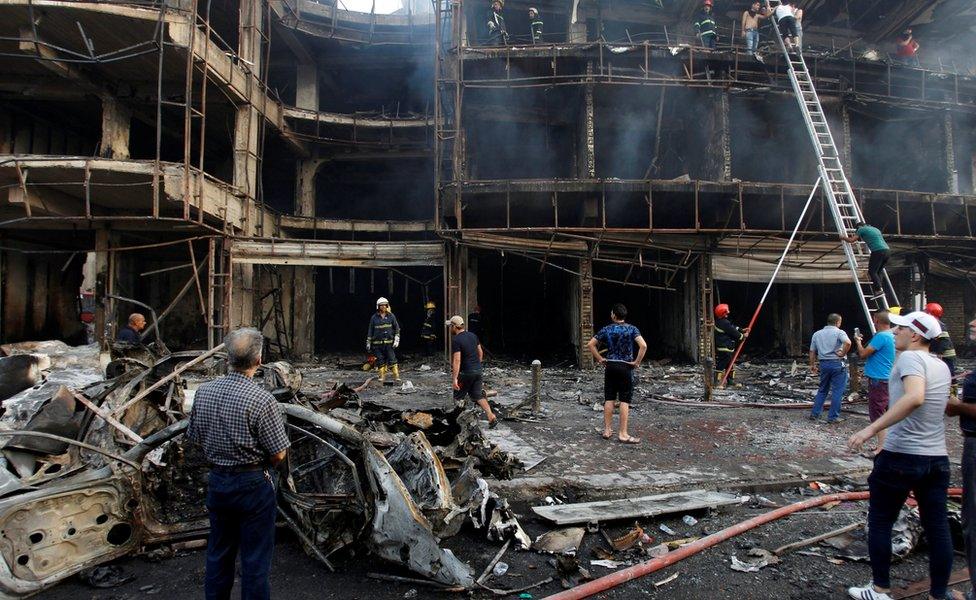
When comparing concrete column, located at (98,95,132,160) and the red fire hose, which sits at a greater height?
concrete column, located at (98,95,132,160)

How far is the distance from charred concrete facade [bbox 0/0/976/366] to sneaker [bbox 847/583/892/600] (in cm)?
939

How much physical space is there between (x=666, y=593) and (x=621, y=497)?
153 cm

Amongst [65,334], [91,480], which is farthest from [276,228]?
[91,480]

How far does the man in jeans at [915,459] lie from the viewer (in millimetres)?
2691

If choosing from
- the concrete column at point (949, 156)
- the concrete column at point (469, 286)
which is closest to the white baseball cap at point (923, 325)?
the concrete column at point (469, 286)

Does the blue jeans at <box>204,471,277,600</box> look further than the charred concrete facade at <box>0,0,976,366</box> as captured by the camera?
No

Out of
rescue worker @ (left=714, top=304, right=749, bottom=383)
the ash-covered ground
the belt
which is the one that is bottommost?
the ash-covered ground

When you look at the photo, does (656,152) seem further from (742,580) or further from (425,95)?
(742,580)

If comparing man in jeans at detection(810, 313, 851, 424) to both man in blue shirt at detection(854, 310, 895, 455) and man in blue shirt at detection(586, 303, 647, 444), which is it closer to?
man in blue shirt at detection(854, 310, 895, 455)

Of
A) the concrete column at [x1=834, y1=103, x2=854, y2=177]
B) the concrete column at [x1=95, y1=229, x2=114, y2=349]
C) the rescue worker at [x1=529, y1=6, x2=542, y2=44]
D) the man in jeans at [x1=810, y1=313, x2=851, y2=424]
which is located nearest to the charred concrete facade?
the concrete column at [x1=95, y1=229, x2=114, y2=349]

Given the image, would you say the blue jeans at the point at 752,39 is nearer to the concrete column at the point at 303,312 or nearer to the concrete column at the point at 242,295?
the concrete column at the point at 303,312

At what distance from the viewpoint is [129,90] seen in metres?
12.1

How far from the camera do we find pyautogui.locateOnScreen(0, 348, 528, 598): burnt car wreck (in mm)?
2916

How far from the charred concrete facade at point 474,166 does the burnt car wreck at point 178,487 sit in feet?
23.6
